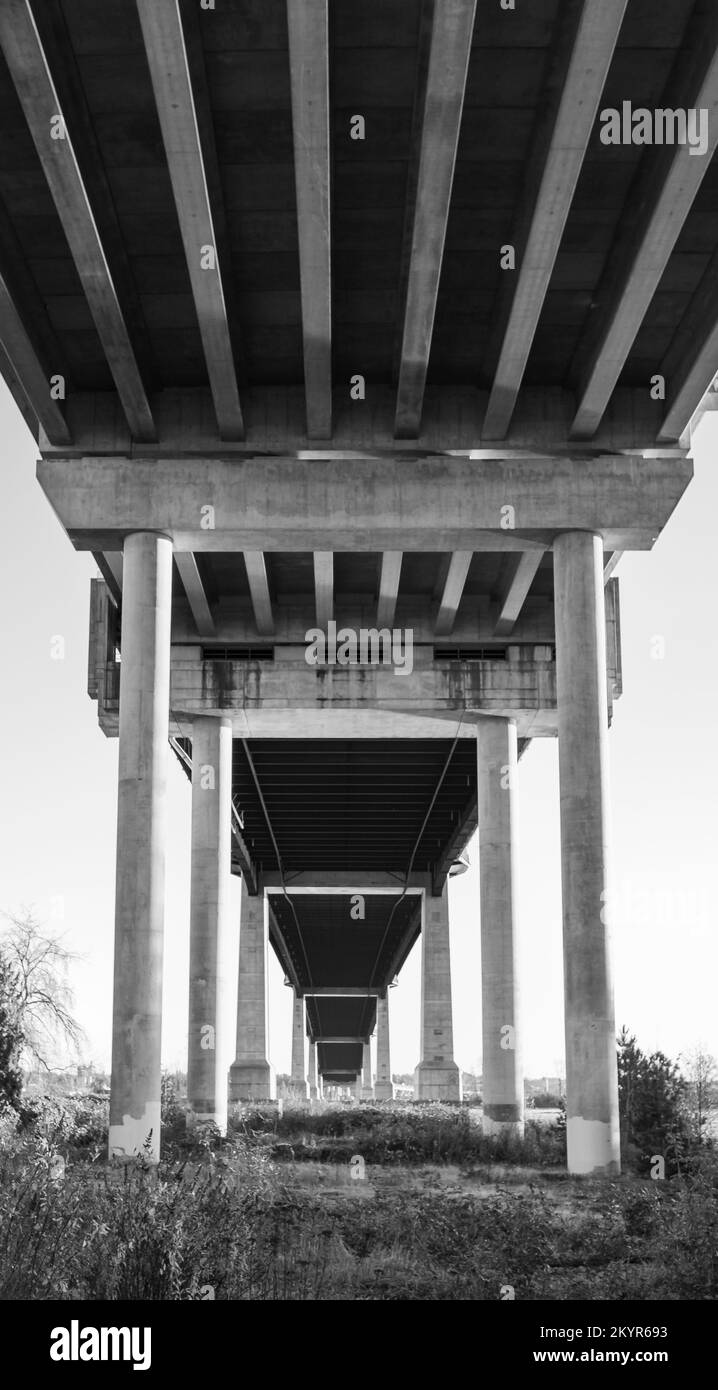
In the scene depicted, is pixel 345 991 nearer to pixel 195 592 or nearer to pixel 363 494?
pixel 195 592

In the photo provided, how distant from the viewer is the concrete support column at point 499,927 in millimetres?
31406

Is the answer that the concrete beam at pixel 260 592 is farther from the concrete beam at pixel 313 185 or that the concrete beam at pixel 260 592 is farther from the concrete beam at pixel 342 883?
the concrete beam at pixel 342 883

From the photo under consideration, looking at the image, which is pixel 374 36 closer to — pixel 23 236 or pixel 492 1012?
pixel 23 236

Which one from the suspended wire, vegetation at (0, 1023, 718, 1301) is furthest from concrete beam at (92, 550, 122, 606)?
the suspended wire

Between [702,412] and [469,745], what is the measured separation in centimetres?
1623

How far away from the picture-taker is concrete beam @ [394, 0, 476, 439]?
14.6 m

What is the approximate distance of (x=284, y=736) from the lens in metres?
33.6

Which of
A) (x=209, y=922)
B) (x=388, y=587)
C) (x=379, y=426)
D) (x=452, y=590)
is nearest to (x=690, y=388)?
(x=379, y=426)

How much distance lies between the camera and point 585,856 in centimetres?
2105

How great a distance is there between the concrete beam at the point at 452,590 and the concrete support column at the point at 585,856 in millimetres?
3009

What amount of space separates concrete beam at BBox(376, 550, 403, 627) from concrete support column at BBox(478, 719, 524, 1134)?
176 inches

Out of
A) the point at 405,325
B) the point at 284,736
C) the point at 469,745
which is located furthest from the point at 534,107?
the point at 469,745

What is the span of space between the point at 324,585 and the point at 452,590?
8.29 ft

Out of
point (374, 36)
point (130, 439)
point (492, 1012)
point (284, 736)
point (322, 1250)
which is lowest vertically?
point (322, 1250)
